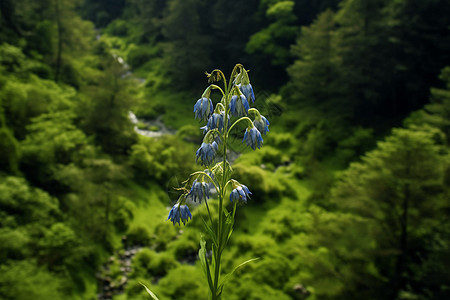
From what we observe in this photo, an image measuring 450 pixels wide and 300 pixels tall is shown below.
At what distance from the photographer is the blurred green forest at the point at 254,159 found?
859 cm

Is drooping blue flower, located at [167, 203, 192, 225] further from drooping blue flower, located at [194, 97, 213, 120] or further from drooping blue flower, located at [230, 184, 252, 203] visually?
drooping blue flower, located at [194, 97, 213, 120]

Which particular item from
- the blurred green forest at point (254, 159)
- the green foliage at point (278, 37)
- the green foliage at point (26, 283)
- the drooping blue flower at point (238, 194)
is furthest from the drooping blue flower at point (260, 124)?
the green foliage at point (278, 37)

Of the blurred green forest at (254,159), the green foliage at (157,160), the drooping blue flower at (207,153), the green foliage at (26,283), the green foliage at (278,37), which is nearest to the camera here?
the drooping blue flower at (207,153)

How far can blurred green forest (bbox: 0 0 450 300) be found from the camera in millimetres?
8594

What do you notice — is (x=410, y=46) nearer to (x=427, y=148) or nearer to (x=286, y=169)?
(x=286, y=169)

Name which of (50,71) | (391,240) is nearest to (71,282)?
(391,240)

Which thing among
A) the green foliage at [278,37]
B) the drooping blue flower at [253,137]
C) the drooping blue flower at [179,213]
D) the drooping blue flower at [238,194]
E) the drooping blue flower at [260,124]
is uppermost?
the green foliage at [278,37]

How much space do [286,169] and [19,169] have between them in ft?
39.5

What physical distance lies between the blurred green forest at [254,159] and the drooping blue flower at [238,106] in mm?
618

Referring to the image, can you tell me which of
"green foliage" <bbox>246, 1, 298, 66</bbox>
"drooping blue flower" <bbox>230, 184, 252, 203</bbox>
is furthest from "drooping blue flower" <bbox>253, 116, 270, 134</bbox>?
"green foliage" <bbox>246, 1, 298, 66</bbox>

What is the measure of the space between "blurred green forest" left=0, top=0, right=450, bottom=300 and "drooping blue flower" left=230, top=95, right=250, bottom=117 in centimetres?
62

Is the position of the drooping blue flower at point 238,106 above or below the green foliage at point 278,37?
below

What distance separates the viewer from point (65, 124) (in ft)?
43.6

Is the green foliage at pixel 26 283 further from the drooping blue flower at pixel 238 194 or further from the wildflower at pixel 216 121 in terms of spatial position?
the wildflower at pixel 216 121
